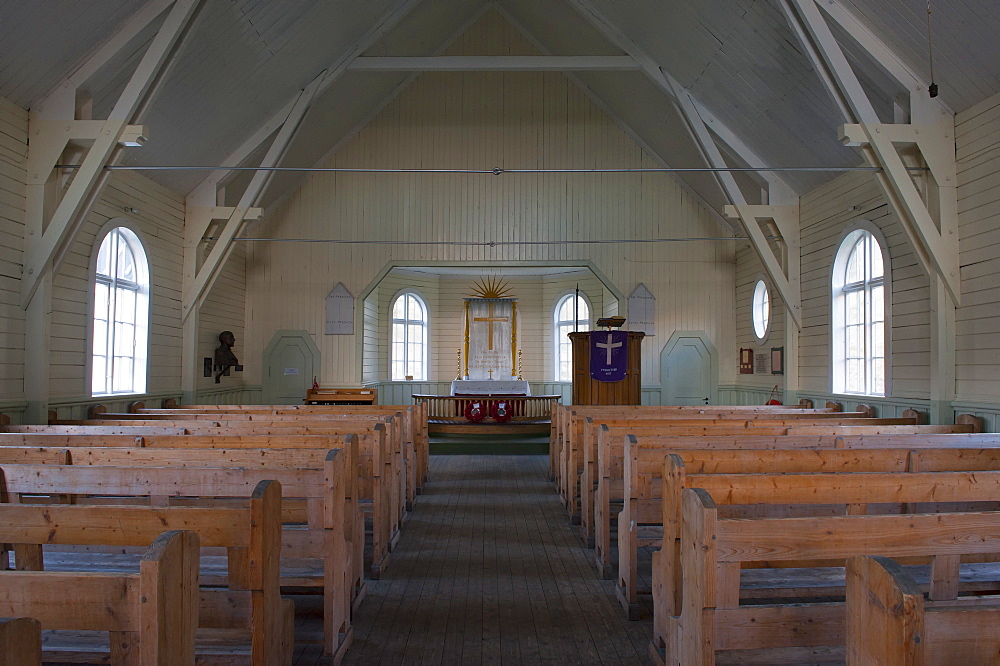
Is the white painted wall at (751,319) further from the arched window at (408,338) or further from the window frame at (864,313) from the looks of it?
the arched window at (408,338)

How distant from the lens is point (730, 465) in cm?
313

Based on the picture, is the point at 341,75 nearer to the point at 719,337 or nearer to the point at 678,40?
the point at 678,40

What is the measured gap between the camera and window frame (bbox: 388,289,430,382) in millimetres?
14688

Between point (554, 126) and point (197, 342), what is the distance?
6757mm

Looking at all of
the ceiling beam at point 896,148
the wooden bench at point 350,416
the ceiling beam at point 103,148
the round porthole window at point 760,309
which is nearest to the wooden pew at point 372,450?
the wooden bench at point 350,416

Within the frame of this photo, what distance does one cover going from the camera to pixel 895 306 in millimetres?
6957

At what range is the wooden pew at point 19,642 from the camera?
3.07ft

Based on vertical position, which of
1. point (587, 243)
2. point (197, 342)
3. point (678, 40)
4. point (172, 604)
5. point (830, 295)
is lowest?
point (172, 604)

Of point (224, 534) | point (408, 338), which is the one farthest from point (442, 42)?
point (224, 534)

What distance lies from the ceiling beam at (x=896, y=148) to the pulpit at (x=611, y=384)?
172 inches

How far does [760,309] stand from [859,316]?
298 centimetres

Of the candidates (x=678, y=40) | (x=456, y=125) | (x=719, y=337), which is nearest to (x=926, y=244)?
(x=678, y=40)

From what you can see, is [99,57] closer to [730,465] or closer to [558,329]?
[730,465]

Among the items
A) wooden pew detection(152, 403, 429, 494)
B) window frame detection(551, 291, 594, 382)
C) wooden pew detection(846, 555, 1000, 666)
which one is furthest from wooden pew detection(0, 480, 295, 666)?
window frame detection(551, 291, 594, 382)
